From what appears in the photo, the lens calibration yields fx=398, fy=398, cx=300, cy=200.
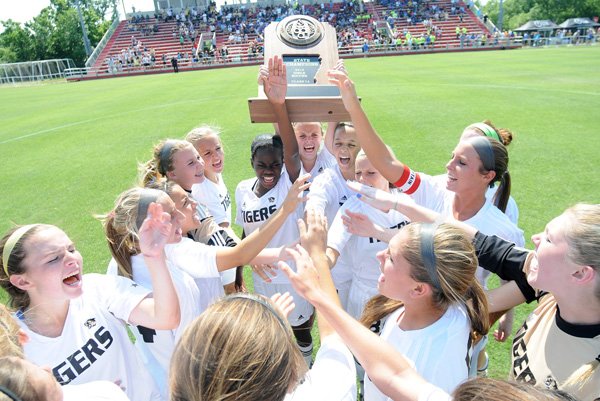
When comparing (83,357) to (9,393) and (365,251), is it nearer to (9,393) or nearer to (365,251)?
(9,393)

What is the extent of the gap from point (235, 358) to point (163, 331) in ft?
4.42

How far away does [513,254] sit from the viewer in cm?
222

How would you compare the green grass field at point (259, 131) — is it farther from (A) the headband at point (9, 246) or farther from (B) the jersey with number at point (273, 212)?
(A) the headband at point (9, 246)

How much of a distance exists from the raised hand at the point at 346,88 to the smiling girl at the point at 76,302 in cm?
140

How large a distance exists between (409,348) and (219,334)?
961 mm

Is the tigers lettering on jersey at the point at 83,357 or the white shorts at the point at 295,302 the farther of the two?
the white shorts at the point at 295,302

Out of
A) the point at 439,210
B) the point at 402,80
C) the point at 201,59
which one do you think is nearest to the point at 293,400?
the point at 439,210

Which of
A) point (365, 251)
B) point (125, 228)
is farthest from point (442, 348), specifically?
point (125, 228)

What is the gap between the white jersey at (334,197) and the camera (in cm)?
329

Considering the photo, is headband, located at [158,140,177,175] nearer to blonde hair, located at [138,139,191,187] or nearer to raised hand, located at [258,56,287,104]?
blonde hair, located at [138,139,191,187]

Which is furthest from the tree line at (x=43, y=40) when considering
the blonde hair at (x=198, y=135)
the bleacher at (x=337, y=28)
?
the blonde hair at (x=198, y=135)

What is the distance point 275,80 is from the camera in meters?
2.69

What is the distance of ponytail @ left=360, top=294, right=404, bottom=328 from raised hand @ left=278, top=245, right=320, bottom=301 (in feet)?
1.77

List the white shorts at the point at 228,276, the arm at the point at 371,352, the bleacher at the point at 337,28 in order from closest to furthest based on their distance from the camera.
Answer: the arm at the point at 371,352 → the white shorts at the point at 228,276 → the bleacher at the point at 337,28
